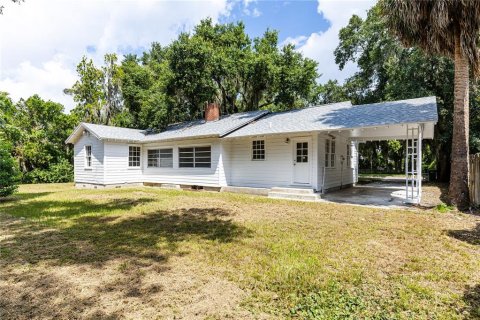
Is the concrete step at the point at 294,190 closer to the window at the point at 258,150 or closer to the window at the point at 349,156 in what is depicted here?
the window at the point at 258,150

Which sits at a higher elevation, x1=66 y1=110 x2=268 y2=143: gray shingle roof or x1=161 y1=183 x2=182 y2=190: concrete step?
x1=66 y1=110 x2=268 y2=143: gray shingle roof

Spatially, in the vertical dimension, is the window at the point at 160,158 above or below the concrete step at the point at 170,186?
above

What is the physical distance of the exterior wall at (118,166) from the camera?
623 inches

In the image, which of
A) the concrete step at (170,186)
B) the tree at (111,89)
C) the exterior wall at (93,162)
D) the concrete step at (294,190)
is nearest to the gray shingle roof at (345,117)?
the concrete step at (294,190)

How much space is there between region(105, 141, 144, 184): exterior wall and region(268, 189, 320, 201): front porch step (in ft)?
32.0

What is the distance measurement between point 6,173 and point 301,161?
494 inches

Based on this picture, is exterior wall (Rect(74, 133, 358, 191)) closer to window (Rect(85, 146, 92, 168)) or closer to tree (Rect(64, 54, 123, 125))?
window (Rect(85, 146, 92, 168))

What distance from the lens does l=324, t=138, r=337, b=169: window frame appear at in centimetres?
1265

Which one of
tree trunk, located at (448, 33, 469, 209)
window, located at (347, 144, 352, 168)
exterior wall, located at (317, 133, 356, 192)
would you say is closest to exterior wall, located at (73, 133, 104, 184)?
exterior wall, located at (317, 133, 356, 192)

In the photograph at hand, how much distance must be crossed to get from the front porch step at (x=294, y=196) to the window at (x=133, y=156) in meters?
9.95

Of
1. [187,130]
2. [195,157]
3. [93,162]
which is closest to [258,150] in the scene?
[195,157]

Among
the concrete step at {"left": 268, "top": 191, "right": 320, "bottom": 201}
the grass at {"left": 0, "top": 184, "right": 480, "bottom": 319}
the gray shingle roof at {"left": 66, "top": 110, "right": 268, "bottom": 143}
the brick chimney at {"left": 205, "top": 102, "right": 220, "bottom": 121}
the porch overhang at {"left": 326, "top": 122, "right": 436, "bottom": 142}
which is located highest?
the brick chimney at {"left": 205, "top": 102, "right": 220, "bottom": 121}

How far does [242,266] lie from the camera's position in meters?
4.22

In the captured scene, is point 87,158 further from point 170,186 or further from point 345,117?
point 345,117
